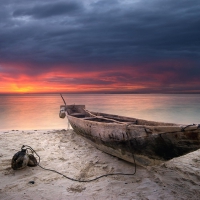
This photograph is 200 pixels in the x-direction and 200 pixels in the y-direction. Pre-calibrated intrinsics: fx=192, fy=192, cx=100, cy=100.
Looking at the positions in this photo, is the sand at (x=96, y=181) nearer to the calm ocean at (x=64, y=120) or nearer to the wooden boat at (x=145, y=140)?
the wooden boat at (x=145, y=140)

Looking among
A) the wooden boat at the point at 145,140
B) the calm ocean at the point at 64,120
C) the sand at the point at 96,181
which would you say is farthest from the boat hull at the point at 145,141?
the calm ocean at the point at 64,120

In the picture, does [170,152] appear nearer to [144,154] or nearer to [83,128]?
[144,154]

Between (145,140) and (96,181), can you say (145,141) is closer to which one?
(145,140)

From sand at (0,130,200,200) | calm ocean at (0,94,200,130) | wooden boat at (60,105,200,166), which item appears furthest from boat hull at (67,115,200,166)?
calm ocean at (0,94,200,130)

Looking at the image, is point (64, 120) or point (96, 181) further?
point (64, 120)

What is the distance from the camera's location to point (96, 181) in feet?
12.5

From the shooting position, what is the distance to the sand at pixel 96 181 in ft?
11.0

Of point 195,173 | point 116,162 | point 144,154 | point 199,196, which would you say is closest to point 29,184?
point 116,162

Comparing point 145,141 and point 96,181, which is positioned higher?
point 145,141

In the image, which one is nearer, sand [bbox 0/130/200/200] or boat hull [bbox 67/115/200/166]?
boat hull [bbox 67/115/200/166]

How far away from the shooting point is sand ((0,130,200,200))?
3346 millimetres

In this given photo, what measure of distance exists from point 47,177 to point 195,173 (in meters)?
3.26

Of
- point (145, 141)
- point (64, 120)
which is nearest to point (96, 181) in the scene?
point (145, 141)

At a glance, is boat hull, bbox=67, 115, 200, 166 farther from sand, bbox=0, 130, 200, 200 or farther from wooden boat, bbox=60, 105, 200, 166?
sand, bbox=0, 130, 200, 200
